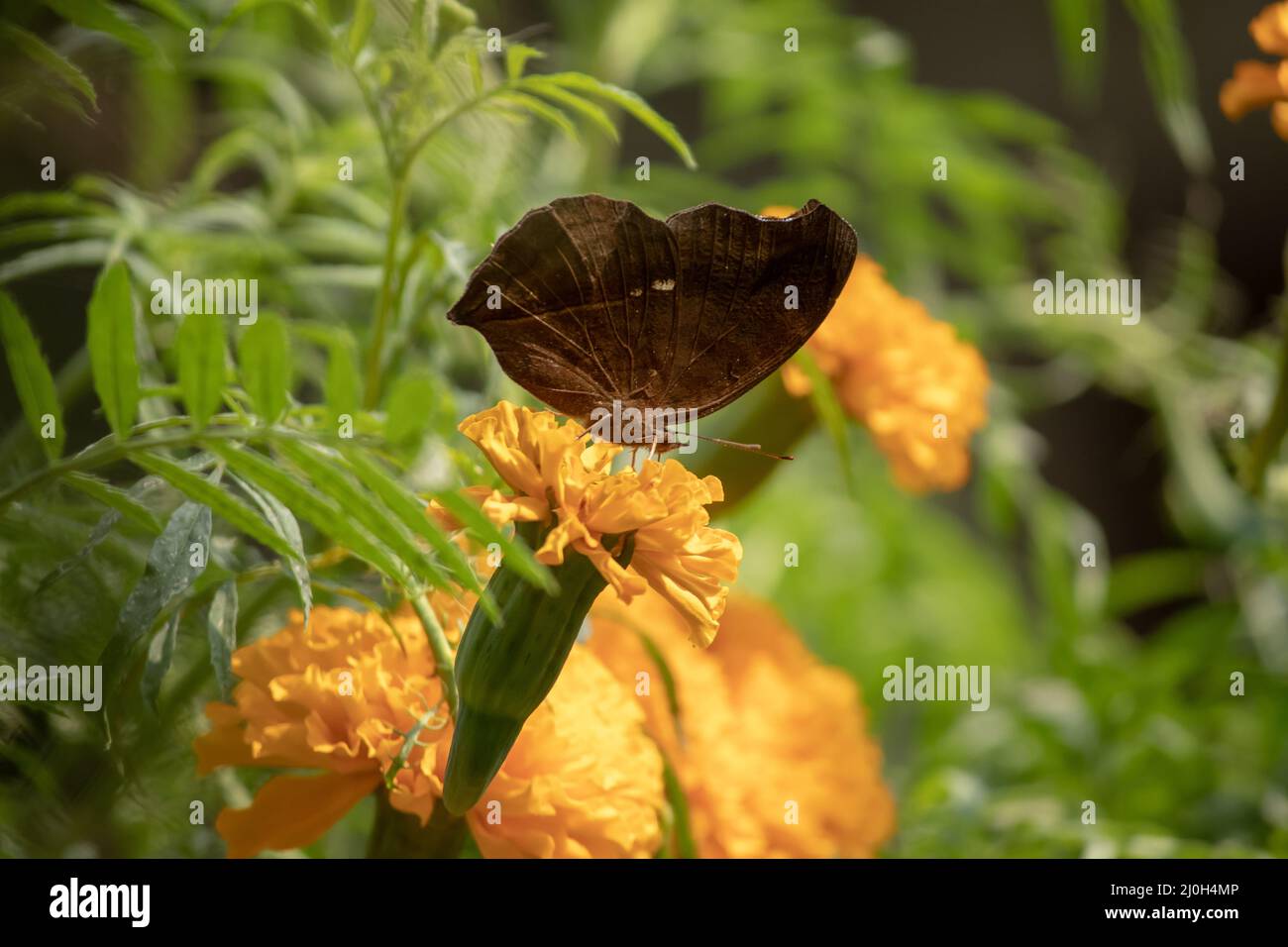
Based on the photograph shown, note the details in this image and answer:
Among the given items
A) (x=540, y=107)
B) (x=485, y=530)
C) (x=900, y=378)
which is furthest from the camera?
(x=900, y=378)

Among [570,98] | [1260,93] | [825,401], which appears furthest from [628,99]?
[1260,93]

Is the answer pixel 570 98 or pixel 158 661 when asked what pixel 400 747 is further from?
pixel 570 98

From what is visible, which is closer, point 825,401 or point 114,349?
point 114,349

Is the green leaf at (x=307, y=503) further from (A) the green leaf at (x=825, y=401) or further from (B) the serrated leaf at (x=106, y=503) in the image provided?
(A) the green leaf at (x=825, y=401)

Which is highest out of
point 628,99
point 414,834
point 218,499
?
point 628,99

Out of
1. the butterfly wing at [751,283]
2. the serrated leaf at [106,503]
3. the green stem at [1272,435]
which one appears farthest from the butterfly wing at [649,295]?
the green stem at [1272,435]

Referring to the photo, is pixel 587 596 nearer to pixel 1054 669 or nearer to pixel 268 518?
pixel 268 518
